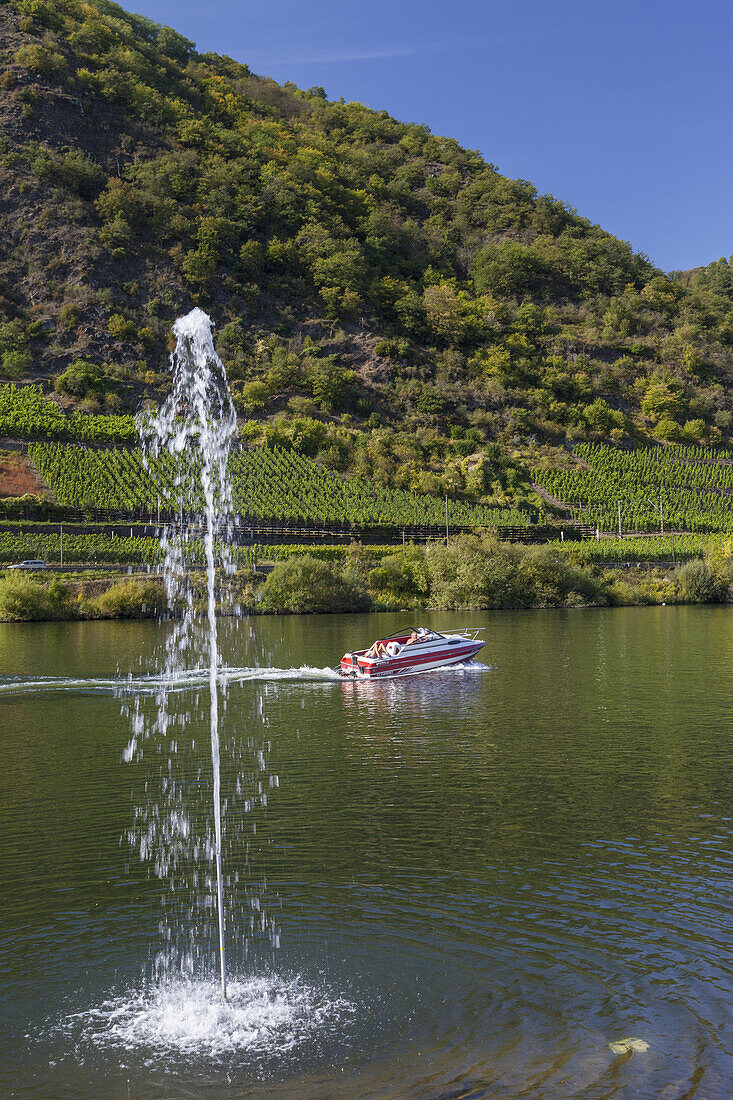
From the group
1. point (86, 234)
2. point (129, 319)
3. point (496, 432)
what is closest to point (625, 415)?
point (496, 432)

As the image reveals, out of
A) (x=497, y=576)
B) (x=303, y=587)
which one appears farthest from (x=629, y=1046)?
(x=497, y=576)

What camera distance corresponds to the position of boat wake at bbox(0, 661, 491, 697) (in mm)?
33375

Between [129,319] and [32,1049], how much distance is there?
141 metres

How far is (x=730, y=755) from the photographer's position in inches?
866

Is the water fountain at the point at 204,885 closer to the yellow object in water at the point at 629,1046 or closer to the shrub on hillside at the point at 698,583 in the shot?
Result: the yellow object in water at the point at 629,1046

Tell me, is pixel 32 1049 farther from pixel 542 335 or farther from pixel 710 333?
pixel 710 333

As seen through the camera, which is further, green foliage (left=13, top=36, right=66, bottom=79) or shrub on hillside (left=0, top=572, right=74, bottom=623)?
green foliage (left=13, top=36, right=66, bottom=79)

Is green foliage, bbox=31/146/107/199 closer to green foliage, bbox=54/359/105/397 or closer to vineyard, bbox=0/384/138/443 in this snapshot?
green foliage, bbox=54/359/105/397

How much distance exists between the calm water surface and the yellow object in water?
88mm

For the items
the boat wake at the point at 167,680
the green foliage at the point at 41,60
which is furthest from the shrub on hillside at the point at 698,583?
the green foliage at the point at 41,60

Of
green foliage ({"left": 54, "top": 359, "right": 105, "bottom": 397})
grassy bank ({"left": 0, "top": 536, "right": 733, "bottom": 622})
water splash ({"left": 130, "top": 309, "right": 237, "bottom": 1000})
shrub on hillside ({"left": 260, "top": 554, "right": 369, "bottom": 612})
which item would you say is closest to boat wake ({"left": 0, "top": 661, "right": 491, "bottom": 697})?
water splash ({"left": 130, "top": 309, "right": 237, "bottom": 1000})

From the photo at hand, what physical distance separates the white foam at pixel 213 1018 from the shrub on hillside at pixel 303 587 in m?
64.1

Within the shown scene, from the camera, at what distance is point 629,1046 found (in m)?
9.30

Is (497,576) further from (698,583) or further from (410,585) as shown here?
(698,583)
